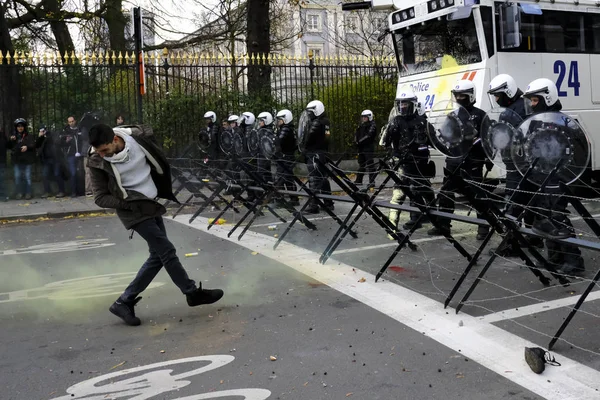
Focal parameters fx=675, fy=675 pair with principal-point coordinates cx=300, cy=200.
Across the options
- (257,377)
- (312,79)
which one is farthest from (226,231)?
(312,79)

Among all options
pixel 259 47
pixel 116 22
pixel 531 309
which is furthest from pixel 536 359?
pixel 116 22

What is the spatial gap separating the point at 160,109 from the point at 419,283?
38.9 feet

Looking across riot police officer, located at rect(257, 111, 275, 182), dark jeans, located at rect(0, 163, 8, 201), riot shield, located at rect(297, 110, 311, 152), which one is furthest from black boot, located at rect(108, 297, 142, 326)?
dark jeans, located at rect(0, 163, 8, 201)

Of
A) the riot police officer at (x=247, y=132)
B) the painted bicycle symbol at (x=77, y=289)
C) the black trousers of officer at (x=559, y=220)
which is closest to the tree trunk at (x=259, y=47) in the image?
the riot police officer at (x=247, y=132)

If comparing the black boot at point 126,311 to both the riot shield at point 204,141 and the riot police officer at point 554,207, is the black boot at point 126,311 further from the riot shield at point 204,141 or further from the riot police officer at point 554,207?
the riot shield at point 204,141

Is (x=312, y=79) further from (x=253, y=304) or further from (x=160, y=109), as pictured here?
(x=253, y=304)

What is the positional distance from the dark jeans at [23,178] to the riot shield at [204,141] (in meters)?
3.90

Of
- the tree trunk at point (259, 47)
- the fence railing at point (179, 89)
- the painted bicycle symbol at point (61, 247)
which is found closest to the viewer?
the painted bicycle symbol at point (61, 247)

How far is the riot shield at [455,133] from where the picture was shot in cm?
763

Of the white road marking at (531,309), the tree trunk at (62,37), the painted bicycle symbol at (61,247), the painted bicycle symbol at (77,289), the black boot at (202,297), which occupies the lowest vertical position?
the white road marking at (531,309)

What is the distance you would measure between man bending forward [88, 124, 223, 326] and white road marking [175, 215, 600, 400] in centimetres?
149

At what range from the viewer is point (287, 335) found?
17.0ft

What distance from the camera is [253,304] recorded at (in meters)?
6.11

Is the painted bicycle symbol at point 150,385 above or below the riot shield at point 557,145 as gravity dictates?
below
